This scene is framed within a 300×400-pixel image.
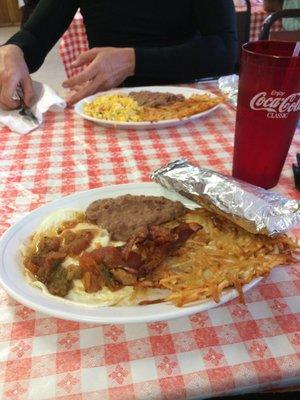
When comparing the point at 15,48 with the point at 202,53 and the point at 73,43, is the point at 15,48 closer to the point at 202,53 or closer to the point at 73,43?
the point at 202,53

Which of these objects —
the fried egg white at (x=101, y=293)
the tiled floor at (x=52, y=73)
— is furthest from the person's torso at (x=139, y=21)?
the tiled floor at (x=52, y=73)

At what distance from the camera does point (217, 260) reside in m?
0.56

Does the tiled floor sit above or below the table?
below

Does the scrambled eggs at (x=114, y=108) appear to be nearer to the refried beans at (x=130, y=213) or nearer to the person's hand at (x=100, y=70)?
the person's hand at (x=100, y=70)

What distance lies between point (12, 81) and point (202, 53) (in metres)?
0.74

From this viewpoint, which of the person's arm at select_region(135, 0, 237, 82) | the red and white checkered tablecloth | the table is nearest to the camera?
the red and white checkered tablecloth

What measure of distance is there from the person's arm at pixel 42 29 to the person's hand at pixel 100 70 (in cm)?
31

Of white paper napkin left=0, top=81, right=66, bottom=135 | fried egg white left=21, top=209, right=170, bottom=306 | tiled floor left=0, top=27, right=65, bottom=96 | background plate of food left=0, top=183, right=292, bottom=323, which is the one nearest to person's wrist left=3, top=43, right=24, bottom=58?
white paper napkin left=0, top=81, right=66, bottom=135

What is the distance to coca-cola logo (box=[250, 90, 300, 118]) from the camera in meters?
0.68

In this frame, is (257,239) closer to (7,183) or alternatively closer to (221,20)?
(7,183)

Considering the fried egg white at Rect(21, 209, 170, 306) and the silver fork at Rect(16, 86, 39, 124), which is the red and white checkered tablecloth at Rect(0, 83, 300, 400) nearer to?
the fried egg white at Rect(21, 209, 170, 306)

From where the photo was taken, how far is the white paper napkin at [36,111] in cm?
117

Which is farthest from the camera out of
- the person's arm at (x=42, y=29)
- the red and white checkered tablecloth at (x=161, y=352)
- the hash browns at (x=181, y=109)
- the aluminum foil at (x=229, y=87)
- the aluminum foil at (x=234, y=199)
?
the person's arm at (x=42, y=29)

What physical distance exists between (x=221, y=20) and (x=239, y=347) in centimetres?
140
